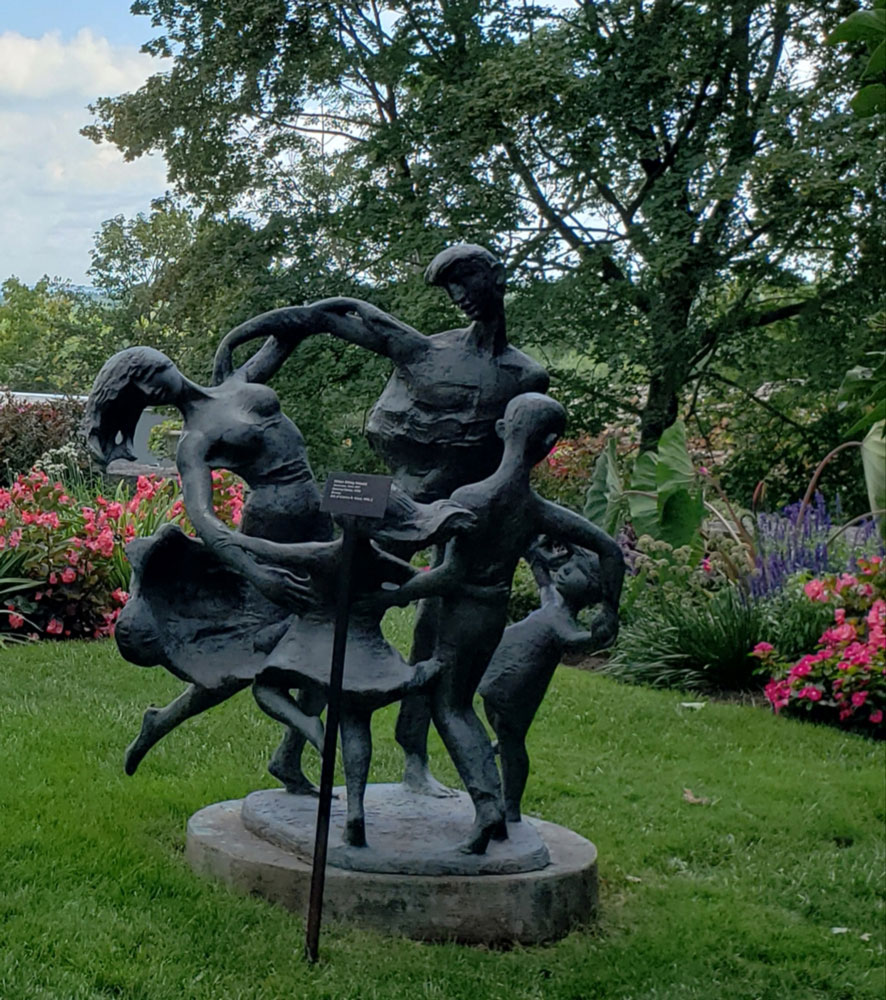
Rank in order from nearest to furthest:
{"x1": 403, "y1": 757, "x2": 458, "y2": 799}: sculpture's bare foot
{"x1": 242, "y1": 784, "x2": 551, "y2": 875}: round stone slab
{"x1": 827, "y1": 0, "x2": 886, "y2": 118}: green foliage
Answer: {"x1": 827, "y1": 0, "x2": 886, "y2": 118}: green foliage
{"x1": 242, "y1": 784, "x2": 551, "y2": 875}: round stone slab
{"x1": 403, "y1": 757, "x2": 458, "y2": 799}: sculpture's bare foot

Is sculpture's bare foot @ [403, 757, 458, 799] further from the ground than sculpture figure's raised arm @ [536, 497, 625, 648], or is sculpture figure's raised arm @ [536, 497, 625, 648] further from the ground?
sculpture figure's raised arm @ [536, 497, 625, 648]

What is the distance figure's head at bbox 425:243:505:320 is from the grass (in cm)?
213

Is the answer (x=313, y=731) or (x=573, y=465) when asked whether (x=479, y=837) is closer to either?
(x=313, y=731)

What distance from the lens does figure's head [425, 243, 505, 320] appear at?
4355mm

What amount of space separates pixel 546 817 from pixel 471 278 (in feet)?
9.04

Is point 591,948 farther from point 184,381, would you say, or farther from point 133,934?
point 184,381

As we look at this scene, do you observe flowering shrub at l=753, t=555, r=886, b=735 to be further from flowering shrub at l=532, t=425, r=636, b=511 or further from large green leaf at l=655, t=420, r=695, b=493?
flowering shrub at l=532, t=425, r=636, b=511

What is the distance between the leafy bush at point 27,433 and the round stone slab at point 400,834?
12289 mm

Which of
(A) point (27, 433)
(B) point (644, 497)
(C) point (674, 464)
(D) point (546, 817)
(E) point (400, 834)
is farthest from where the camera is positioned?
(A) point (27, 433)

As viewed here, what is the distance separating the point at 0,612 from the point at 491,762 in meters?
5.64

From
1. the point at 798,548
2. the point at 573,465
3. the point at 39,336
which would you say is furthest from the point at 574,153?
the point at 39,336

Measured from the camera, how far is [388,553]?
426cm

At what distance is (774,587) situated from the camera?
9438 mm

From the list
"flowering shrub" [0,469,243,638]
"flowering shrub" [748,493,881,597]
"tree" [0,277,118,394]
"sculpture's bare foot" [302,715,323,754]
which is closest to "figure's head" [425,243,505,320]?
"sculpture's bare foot" [302,715,323,754]
